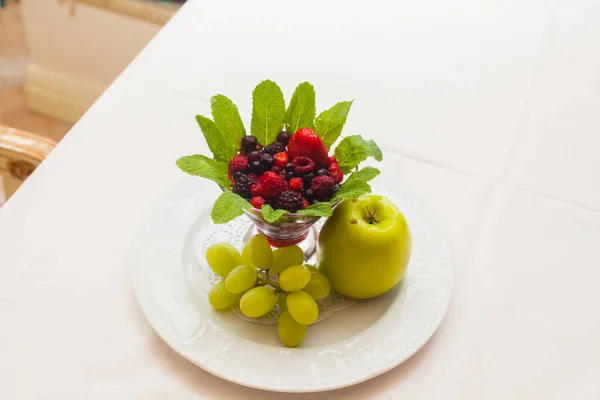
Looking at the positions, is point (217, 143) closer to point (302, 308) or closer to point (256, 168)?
point (256, 168)

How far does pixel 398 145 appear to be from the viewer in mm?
1047

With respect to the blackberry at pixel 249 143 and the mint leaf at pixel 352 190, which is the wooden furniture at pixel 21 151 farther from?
the mint leaf at pixel 352 190

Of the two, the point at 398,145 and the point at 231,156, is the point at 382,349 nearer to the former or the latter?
the point at 231,156

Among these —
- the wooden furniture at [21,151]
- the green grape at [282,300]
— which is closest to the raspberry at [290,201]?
the green grape at [282,300]

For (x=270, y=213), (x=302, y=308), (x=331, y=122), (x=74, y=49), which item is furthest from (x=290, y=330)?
(x=74, y=49)

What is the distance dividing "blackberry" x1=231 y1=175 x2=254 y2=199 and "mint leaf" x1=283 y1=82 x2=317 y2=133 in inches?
4.5

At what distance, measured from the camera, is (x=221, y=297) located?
761 millimetres

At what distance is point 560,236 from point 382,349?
0.34 m

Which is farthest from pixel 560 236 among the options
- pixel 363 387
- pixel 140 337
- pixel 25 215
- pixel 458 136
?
pixel 25 215

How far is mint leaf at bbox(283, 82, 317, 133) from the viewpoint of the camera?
80cm

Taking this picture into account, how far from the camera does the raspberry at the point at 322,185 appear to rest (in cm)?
72

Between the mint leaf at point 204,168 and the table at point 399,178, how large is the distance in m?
0.19

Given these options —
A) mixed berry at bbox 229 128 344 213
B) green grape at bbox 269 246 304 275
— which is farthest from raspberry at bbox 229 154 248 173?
green grape at bbox 269 246 304 275

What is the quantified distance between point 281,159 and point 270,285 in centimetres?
14
